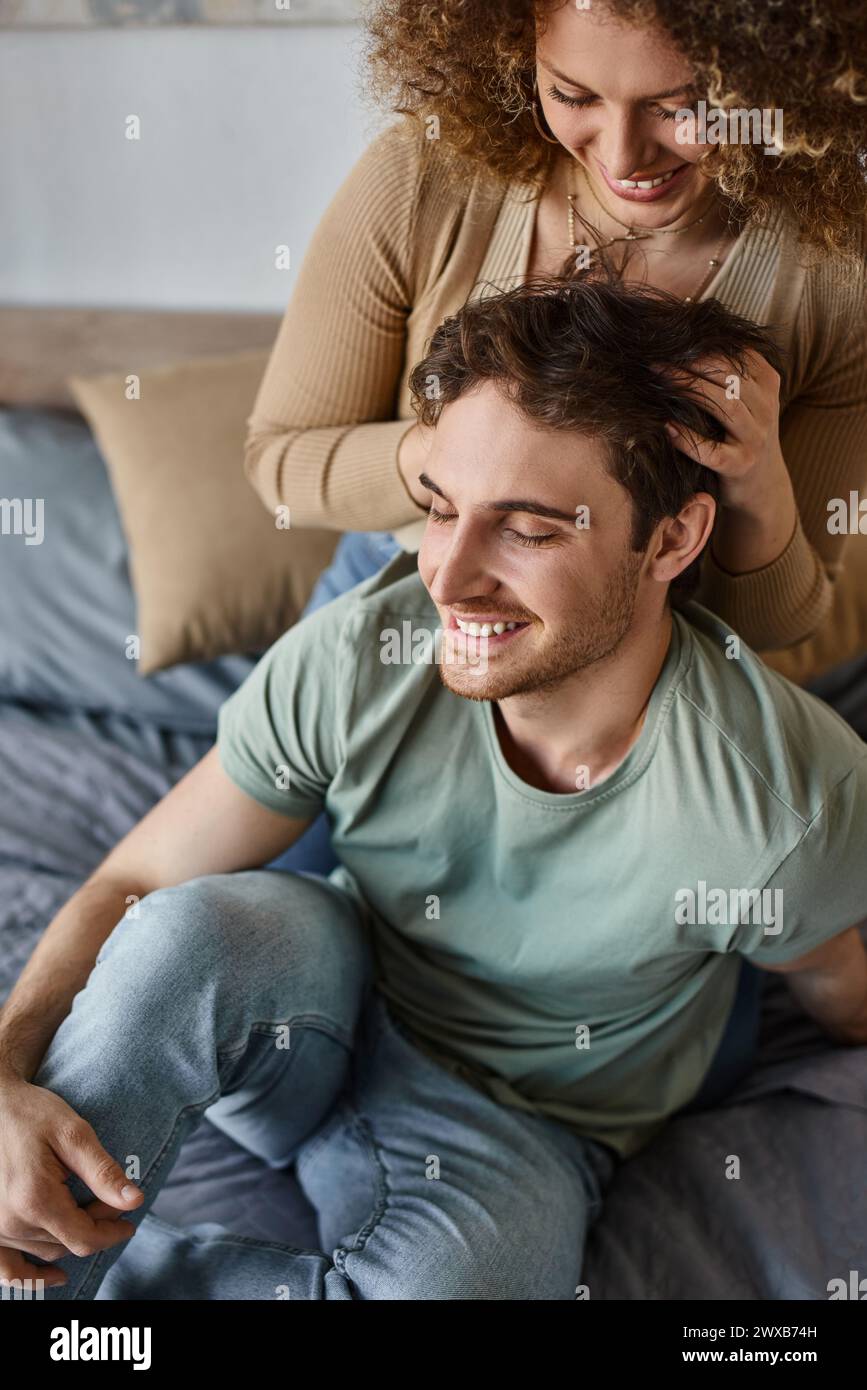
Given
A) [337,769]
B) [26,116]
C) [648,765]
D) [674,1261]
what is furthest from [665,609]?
[26,116]

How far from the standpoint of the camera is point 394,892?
1.07m

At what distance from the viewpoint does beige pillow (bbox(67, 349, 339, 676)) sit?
1.60 metres

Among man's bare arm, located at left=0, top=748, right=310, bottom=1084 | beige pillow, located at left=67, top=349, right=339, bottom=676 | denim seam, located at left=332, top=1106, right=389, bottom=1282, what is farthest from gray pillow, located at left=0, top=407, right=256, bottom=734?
denim seam, located at left=332, top=1106, right=389, bottom=1282

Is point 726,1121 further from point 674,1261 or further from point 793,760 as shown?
point 793,760

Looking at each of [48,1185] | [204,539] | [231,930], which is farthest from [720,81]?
[204,539]

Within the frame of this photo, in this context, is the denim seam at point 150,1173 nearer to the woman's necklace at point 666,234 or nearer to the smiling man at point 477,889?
the smiling man at point 477,889

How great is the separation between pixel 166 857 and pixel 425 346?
1.52 feet

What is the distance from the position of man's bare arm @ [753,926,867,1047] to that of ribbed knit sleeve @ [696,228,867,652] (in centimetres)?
27

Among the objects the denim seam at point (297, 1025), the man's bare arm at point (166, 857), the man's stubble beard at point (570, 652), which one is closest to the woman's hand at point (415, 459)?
the man's stubble beard at point (570, 652)

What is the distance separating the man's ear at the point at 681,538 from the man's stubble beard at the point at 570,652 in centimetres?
2

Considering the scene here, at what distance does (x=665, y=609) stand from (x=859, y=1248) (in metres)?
0.55

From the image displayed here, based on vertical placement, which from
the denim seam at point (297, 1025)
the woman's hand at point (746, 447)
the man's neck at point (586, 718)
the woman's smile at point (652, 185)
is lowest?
the denim seam at point (297, 1025)

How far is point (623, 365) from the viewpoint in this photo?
2.72ft

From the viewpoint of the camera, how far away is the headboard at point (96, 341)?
6.06 feet
